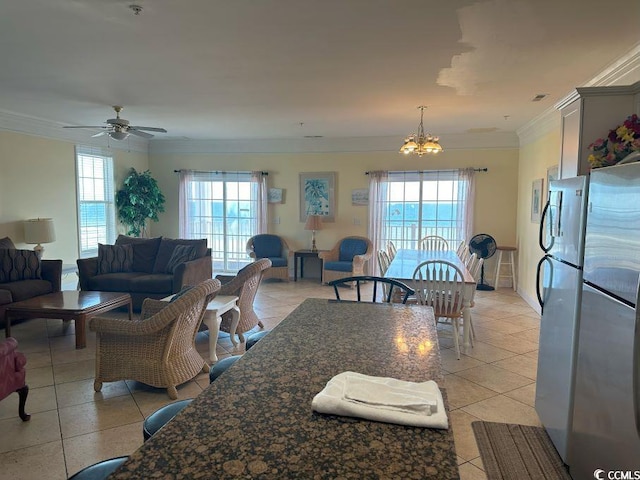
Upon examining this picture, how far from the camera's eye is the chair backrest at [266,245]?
24.8 ft

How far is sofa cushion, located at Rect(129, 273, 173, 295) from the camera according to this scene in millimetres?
5012

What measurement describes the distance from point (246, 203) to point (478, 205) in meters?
4.25

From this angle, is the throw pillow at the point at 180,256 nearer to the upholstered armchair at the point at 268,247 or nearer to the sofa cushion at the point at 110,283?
the sofa cushion at the point at 110,283

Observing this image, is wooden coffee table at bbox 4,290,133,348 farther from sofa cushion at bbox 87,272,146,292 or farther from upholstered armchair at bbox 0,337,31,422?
upholstered armchair at bbox 0,337,31,422

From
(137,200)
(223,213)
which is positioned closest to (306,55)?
(137,200)

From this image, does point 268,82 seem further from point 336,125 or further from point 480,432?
point 480,432

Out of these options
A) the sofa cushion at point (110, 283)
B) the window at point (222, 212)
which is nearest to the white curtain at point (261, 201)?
the window at point (222, 212)

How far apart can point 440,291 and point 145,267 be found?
4.00 metres

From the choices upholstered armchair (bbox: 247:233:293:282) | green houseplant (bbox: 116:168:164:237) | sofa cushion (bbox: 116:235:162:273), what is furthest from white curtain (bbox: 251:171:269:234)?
sofa cushion (bbox: 116:235:162:273)

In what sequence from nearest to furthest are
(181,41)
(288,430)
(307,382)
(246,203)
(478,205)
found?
(288,430)
(307,382)
(181,41)
(478,205)
(246,203)

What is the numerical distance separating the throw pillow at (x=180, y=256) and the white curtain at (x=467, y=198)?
4.43m

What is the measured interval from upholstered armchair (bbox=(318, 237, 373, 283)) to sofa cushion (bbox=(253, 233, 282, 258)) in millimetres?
895

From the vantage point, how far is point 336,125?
6039 mm

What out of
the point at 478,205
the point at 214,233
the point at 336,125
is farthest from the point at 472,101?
the point at 214,233
